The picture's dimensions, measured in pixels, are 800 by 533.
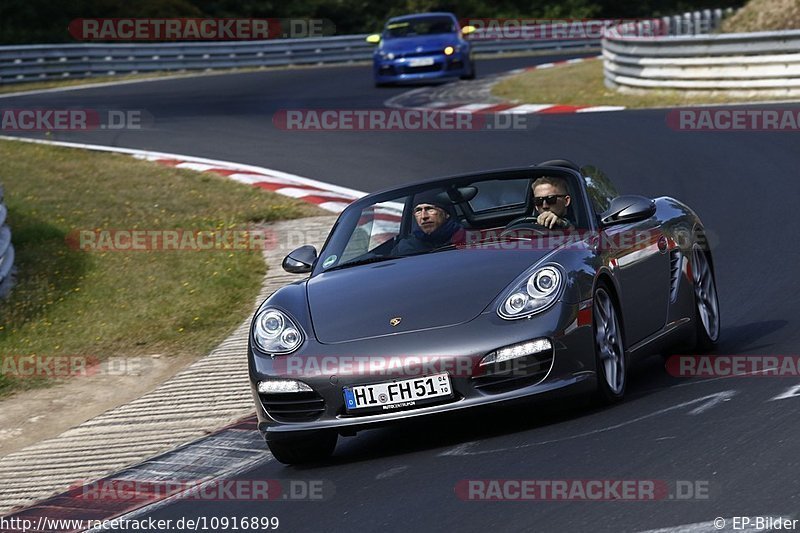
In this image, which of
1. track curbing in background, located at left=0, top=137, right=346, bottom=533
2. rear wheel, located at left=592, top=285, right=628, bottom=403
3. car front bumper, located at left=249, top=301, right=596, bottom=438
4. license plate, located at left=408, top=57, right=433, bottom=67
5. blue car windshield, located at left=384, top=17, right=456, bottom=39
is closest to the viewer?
car front bumper, located at left=249, top=301, right=596, bottom=438

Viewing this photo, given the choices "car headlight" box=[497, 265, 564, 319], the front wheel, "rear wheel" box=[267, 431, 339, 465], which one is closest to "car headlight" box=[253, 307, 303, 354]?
"rear wheel" box=[267, 431, 339, 465]

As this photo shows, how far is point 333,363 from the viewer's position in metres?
6.75

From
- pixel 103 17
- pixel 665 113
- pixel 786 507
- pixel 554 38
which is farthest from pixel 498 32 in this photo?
pixel 786 507

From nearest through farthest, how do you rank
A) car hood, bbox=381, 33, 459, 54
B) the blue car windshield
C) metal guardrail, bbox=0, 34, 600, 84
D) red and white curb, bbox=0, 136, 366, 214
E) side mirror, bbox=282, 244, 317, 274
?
side mirror, bbox=282, 244, 317, 274 < red and white curb, bbox=0, 136, 366, 214 < car hood, bbox=381, 33, 459, 54 < the blue car windshield < metal guardrail, bbox=0, 34, 600, 84

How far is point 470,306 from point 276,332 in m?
0.99

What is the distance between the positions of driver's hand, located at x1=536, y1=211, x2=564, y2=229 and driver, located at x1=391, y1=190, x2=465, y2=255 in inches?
16.3

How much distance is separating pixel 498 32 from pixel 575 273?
33.2 m

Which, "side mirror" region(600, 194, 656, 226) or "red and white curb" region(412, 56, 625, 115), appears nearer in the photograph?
"side mirror" region(600, 194, 656, 226)

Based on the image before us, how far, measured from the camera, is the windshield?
7789 mm

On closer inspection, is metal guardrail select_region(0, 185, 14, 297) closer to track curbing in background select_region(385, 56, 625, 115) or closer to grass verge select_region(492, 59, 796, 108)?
track curbing in background select_region(385, 56, 625, 115)

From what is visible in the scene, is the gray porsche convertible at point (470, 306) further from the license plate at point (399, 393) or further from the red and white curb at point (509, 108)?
the red and white curb at point (509, 108)

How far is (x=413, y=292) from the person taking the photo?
7070 millimetres

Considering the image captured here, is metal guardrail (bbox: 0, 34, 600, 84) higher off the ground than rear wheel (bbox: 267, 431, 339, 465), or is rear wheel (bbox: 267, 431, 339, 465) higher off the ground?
rear wheel (bbox: 267, 431, 339, 465)

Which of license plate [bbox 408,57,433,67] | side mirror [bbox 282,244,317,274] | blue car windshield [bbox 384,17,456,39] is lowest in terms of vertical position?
license plate [bbox 408,57,433,67]
